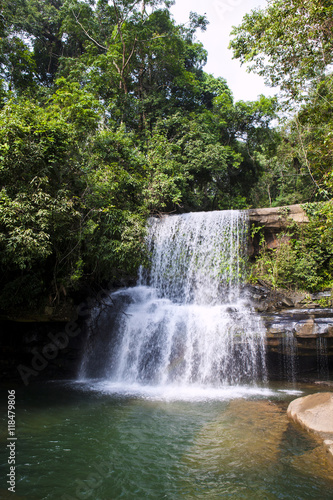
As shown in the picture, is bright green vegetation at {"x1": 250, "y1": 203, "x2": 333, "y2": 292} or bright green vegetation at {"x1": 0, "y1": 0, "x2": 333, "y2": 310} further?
bright green vegetation at {"x1": 250, "y1": 203, "x2": 333, "y2": 292}

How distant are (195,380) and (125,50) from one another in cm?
1843

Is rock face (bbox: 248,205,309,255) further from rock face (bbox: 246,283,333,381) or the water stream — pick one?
rock face (bbox: 246,283,333,381)

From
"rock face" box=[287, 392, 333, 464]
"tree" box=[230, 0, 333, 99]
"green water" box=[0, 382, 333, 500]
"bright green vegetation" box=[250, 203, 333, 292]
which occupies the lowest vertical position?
"green water" box=[0, 382, 333, 500]

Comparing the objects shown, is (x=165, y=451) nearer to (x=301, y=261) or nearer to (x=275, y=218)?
(x=301, y=261)

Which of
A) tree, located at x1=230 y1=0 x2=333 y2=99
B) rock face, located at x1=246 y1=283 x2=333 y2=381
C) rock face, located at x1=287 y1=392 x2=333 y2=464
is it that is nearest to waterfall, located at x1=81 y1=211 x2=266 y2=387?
rock face, located at x1=246 y1=283 x2=333 y2=381

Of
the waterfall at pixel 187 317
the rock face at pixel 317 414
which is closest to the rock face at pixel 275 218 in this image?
the waterfall at pixel 187 317

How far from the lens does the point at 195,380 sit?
29.4ft

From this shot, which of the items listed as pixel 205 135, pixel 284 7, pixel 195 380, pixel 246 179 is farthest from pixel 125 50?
pixel 195 380

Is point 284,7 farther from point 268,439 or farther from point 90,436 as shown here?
point 90,436

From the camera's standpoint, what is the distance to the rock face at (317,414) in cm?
525

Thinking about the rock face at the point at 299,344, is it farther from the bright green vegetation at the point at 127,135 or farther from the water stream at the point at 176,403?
the bright green vegetation at the point at 127,135

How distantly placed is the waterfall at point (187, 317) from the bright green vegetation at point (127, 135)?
1405 mm

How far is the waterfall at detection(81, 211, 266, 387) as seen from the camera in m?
9.01

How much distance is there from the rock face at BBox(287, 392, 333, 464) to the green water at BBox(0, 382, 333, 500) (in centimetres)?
18
